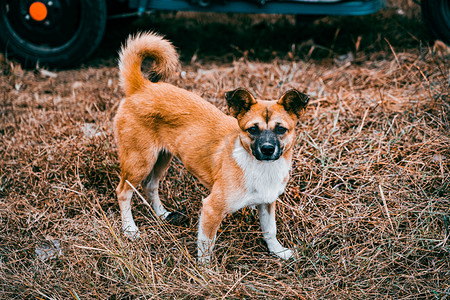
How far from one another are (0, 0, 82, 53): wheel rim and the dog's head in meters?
3.51

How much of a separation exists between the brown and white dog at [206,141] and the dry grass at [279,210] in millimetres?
217

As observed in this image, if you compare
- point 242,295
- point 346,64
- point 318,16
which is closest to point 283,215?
point 242,295

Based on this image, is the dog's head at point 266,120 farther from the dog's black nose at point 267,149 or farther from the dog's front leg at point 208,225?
the dog's front leg at point 208,225

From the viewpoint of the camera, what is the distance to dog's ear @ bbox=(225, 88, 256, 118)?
2410 mm

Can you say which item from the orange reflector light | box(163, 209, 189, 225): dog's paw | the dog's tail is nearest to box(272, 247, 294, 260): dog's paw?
box(163, 209, 189, 225): dog's paw

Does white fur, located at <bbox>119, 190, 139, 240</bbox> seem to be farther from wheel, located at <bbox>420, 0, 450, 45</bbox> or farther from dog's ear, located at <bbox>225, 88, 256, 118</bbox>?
wheel, located at <bbox>420, 0, 450, 45</bbox>

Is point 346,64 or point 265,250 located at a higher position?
point 346,64

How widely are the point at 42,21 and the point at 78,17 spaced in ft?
1.45

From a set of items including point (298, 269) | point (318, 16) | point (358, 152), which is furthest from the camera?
point (318, 16)

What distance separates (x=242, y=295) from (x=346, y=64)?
11.9 ft

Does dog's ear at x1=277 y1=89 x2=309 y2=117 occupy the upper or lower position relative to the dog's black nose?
upper

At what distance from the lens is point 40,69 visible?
5.27 meters

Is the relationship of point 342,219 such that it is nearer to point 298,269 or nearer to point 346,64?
point 298,269

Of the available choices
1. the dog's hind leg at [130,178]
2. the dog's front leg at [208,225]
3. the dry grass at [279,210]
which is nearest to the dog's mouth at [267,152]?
the dog's front leg at [208,225]
